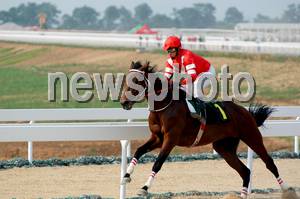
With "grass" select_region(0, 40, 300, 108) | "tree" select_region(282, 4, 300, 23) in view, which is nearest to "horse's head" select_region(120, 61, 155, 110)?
"grass" select_region(0, 40, 300, 108)

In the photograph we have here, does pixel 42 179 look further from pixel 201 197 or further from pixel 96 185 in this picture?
pixel 201 197

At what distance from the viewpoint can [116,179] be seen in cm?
1227

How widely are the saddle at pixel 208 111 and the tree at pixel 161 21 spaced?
160664mm

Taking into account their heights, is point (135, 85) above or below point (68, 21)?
above

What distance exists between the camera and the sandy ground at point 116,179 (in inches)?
437

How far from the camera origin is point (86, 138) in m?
10.2

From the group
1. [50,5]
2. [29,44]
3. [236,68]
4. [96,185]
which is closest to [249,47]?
[236,68]

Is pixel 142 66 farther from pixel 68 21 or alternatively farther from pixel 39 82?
pixel 68 21

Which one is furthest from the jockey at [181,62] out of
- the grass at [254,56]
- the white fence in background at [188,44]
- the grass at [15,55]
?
the grass at [15,55]

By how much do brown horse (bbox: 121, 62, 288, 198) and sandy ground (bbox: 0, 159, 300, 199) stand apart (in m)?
0.74

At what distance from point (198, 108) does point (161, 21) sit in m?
168

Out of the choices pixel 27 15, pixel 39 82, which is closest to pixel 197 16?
pixel 27 15

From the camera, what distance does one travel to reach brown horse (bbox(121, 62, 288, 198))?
32.6 ft

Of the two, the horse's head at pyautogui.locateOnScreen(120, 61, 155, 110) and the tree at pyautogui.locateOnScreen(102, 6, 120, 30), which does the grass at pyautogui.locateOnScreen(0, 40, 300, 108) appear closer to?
the horse's head at pyautogui.locateOnScreen(120, 61, 155, 110)
